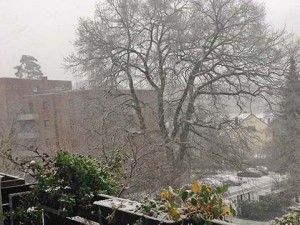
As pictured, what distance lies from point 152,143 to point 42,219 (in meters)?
6.85

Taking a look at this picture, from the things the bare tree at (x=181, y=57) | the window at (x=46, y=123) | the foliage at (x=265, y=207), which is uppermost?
the bare tree at (x=181, y=57)

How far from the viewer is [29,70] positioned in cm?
2100

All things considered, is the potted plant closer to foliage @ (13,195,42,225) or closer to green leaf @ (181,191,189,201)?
green leaf @ (181,191,189,201)

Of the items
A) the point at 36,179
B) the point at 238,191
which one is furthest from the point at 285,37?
the point at 36,179

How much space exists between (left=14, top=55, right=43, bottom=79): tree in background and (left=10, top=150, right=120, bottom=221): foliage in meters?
18.4

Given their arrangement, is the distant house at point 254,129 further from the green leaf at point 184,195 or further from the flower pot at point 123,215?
the green leaf at point 184,195

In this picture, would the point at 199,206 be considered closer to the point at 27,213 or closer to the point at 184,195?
the point at 184,195

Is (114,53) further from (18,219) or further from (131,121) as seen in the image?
(18,219)

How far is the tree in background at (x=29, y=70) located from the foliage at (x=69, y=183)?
18.4 metres

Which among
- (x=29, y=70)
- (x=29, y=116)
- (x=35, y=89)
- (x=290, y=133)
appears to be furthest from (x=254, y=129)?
(x=29, y=70)

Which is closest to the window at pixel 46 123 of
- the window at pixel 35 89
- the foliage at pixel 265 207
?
the window at pixel 35 89

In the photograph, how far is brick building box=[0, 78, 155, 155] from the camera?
35.6ft

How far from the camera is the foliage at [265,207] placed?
11.5 metres

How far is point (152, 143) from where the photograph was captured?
30.4 ft
